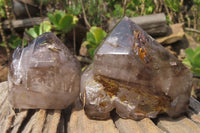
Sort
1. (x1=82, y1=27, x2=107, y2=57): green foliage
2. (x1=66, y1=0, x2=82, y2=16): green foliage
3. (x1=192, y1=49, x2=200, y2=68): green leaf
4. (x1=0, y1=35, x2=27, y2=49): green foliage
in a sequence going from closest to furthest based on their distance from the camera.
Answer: (x1=192, y1=49, x2=200, y2=68): green leaf, (x1=82, y1=27, x2=107, y2=57): green foliage, (x1=0, y1=35, x2=27, y2=49): green foliage, (x1=66, y1=0, x2=82, y2=16): green foliage

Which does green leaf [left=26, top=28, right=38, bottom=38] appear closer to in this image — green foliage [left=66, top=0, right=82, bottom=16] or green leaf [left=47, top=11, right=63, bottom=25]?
green leaf [left=47, top=11, right=63, bottom=25]

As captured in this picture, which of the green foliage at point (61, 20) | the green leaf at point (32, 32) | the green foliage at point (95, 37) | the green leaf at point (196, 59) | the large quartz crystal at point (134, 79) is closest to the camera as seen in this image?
the large quartz crystal at point (134, 79)

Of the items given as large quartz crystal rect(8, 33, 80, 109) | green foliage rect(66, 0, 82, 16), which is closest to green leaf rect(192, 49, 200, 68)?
large quartz crystal rect(8, 33, 80, 109)

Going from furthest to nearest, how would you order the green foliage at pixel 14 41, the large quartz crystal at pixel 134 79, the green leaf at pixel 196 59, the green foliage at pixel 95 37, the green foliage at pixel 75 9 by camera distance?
the green foliage at pixel 75 9 < the green foliage at pixel 14 41 < the green foliage at pixel 95 37 < the green leaf at pixel 196 59 < the large quartz crystal at pixel 134 79

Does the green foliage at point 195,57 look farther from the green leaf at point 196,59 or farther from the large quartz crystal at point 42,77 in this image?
the large quartz crystal at point 42,77

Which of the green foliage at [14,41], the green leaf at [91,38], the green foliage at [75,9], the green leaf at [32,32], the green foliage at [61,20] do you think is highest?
the green foliage at [75,9]

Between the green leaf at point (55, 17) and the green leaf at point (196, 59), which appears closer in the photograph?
the green leaf at point (196, 59)

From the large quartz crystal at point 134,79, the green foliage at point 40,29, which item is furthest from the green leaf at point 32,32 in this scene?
the large quartz crystal at point 134,79
